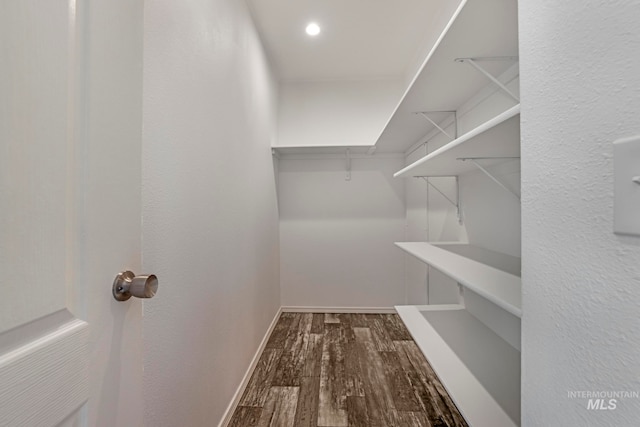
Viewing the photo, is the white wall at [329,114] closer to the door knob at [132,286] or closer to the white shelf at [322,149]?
the white shelf at [322,149]

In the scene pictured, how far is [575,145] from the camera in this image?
488mm

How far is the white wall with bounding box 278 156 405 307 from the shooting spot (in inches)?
112

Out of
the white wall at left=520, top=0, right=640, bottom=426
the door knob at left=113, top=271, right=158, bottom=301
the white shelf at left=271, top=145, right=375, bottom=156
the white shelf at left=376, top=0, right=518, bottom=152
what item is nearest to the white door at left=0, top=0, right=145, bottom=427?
the door knob at left=113, top=271, right=158, bottom=301

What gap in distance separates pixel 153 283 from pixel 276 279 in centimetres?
224

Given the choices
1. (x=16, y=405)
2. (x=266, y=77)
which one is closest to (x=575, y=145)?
(x=16, y=405)

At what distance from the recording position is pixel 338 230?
2885 mm

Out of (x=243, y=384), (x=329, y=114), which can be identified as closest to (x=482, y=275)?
(x=243, y=384)

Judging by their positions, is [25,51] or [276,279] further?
[276,279]

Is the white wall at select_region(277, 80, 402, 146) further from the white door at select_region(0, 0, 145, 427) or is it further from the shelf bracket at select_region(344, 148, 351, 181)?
the white door at select_region(0, 0, 145, 427)

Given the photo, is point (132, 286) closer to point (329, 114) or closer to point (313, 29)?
point (313, 29)

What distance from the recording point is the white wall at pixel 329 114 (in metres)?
2.79

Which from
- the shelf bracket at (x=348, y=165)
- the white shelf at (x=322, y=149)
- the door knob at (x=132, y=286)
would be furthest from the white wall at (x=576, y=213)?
the shelf bracket at (x=348, y=165)

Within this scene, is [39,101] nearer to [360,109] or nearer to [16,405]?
[16,405]

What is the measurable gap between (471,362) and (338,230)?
190cm
